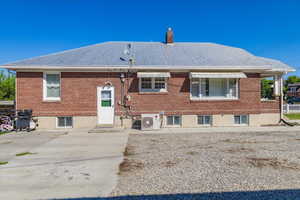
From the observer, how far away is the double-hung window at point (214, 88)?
1117 centimetres

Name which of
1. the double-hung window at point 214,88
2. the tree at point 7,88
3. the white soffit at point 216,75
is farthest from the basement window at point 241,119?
the tree at point 7,88

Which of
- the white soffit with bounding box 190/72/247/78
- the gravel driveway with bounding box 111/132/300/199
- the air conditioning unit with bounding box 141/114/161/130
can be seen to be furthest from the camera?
the white soffit with bounding box 190/72/247/78

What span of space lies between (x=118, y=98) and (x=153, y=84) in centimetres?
232

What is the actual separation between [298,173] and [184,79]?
773 centimetres

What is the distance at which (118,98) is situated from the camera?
10.7 meters

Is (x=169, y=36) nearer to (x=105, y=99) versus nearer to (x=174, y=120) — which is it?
(x=174, y=120)

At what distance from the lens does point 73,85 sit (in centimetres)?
1048

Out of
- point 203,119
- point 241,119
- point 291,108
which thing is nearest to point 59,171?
point 203,119

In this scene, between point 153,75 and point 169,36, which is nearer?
point 153,75

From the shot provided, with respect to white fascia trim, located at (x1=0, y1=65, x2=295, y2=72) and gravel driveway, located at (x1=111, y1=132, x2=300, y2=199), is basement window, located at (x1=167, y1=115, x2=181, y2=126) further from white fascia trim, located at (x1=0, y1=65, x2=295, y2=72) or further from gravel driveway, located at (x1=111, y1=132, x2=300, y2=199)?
gravel driveway, located at (x1=111, y1=132, x2=300, y2=199)

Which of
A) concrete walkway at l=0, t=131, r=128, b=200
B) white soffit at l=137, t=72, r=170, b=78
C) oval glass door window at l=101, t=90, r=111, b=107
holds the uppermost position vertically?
white soffit at l=137, t=72, r=170, b=78

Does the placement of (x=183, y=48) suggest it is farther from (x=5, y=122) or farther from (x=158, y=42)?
(x=5, y=122)

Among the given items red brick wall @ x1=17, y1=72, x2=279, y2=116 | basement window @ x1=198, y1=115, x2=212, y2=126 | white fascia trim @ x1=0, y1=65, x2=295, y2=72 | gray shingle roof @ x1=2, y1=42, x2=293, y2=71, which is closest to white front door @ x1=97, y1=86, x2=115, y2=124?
red brick wall @ x1=17, y1=72, x2=279, y2=116

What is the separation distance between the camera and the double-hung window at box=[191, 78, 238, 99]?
1117cm
